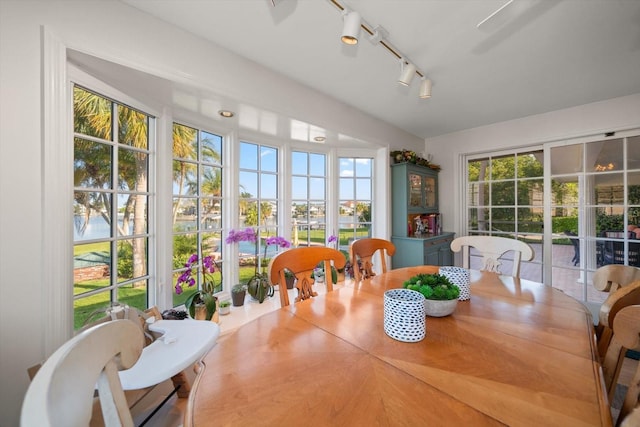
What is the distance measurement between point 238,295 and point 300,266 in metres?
1.19

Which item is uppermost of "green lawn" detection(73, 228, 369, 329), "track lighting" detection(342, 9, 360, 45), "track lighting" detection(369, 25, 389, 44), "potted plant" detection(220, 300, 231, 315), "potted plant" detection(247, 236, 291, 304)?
"track lighting" detection(369, 25, 389, 44)

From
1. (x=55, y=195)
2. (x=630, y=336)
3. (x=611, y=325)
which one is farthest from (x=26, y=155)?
(x=611, y=325)

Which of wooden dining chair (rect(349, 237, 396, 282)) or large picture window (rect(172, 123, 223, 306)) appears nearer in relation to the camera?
wooden dining chair (rect(349, 237, 396, 282))

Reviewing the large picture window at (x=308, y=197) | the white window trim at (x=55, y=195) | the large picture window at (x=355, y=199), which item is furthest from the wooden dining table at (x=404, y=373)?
the large picture window at (x=355, y=199)

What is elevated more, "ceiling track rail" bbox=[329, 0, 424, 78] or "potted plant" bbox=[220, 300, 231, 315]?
"ceiling track rail" bbox=[329, 0, 424, 78]

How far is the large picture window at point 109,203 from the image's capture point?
4.78ft

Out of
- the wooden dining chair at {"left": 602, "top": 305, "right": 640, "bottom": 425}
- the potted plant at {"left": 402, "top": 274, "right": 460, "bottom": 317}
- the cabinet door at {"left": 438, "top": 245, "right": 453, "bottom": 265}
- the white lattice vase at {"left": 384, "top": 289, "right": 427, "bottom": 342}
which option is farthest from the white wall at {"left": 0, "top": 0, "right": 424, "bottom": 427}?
the cabinet door at {"left": 438, "top": 245, "right": 453, "bottom": 265}

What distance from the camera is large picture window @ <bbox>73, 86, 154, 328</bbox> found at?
4.78 feet

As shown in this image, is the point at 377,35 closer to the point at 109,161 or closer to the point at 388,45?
the point at 388,45

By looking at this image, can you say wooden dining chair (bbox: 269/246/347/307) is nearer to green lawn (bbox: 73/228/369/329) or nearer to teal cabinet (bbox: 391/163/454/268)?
green lawn (bbox: 73/228/369/329)

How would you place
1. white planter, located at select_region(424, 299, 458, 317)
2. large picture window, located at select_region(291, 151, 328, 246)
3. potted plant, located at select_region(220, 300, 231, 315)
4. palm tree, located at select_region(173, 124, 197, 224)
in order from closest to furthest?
white planter, located at select_region(424, 299, 458, 317)
palm tree, located at select_region(173, 124, 197, 224)
potted plant, located at select_region(220, 300, 231, 315)
large picture window, located at select_region(291, 151, 328, 246)

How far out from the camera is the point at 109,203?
1.61 m

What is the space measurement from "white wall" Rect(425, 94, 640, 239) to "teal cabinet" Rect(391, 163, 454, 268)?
1.41 feet

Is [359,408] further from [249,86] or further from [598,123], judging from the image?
[598,123]
